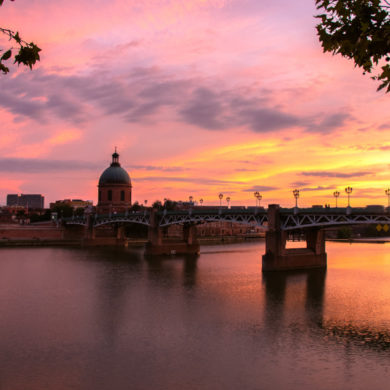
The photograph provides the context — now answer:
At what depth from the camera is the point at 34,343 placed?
26.4 m

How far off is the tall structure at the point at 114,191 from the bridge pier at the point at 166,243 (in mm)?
56515

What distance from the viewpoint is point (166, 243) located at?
88.6 metres

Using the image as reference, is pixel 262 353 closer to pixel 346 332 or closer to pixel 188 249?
pixel 346 332

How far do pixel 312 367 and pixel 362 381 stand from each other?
7.93 feet

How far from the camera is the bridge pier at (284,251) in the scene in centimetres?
5941

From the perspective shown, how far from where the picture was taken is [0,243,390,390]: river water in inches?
858

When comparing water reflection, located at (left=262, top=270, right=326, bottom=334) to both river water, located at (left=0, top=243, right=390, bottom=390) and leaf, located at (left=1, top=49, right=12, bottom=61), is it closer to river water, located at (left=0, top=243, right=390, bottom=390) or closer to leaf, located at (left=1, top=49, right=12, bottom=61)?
river water, located at (left=0, top=243, right=390, bottom=390)

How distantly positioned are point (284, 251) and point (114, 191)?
90783mm

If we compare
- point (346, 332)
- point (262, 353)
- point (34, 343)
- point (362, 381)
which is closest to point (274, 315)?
point (346, 332)

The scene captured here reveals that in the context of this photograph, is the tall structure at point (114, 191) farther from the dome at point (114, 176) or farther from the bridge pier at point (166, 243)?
the bridge pier at point (166, 243)

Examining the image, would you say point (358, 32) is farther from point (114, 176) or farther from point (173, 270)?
point (114, 176)

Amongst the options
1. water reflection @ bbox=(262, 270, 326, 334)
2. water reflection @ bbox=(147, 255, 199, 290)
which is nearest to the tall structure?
water reflection @ bbox=(147, 255, 199, 290)


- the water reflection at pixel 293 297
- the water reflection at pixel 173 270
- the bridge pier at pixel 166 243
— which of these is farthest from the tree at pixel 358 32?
the bridge pier at pixel 166 243

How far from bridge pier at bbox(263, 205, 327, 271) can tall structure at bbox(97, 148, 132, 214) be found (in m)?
87.4
